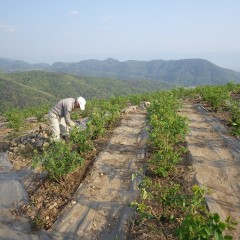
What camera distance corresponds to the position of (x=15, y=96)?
10806cm

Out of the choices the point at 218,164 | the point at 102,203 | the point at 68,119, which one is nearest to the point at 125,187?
the point at 102,203

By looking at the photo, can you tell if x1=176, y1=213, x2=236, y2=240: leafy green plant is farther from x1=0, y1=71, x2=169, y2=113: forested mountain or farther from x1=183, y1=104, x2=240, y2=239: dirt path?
x1=0, y1=71, x2=169, y2=113: forested mountain

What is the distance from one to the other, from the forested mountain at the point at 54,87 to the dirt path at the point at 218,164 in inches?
3937

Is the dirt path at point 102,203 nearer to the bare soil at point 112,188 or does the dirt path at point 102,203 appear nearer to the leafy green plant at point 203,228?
the bare soil at point 112,188

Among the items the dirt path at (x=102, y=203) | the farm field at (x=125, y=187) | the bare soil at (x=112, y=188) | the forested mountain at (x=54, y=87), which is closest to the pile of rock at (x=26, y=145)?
the farm field at (x=125, y=187)

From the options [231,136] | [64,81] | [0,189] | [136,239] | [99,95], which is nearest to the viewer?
[136,239]

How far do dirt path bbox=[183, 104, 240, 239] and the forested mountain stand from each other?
99998 millimetres

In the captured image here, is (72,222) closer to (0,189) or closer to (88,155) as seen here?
(0,189)

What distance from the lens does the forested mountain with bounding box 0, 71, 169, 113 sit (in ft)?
359

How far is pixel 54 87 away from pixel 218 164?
475 feet

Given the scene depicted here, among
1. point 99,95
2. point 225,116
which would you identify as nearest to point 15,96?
point 99,95

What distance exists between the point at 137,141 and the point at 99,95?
431 feet

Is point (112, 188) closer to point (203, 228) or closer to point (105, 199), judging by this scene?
point (105, 199)

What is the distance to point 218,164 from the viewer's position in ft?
23.4
